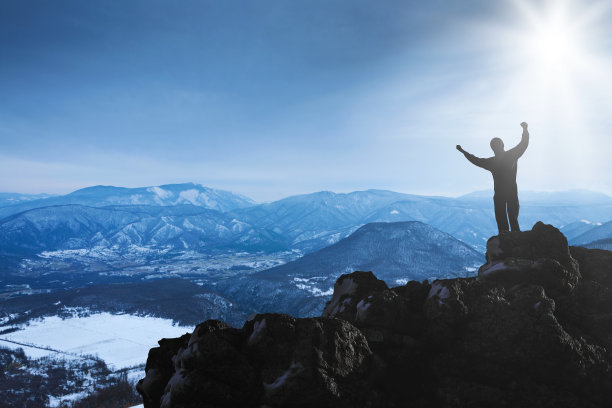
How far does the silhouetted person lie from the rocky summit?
139 inches

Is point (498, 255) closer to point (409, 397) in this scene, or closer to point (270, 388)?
point (409, 397)

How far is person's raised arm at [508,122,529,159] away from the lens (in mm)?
12078

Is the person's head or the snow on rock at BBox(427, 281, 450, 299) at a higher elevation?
the person's head

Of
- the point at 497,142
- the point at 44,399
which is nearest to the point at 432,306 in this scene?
the point at 497,142

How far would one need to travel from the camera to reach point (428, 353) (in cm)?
862

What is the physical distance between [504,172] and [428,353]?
7.67m

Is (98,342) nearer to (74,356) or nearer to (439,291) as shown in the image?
(74,356)

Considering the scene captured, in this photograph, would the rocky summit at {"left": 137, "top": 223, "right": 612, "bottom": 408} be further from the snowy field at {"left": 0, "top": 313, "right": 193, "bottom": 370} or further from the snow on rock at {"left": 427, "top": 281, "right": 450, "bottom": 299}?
the snowy field at {"left": 0, "top": 313, "right": 193, "bottom": 370}

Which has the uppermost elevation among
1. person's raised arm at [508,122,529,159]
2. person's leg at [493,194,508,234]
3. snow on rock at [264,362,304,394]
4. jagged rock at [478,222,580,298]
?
person's raised arm at [508,122,529,159]

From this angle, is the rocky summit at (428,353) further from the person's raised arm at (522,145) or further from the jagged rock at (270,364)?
the person's raised arm at (522,145)

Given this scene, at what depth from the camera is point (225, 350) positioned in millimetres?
7492

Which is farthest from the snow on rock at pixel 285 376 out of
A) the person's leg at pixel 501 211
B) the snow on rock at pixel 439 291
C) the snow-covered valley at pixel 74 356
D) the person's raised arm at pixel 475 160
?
the snow-covered valley at pixel 74 356

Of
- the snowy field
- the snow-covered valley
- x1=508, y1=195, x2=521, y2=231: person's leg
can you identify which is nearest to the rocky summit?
x1=508, y1=195, x2=521, y2=231: person's leg

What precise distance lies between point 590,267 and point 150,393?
1352 centimetres
